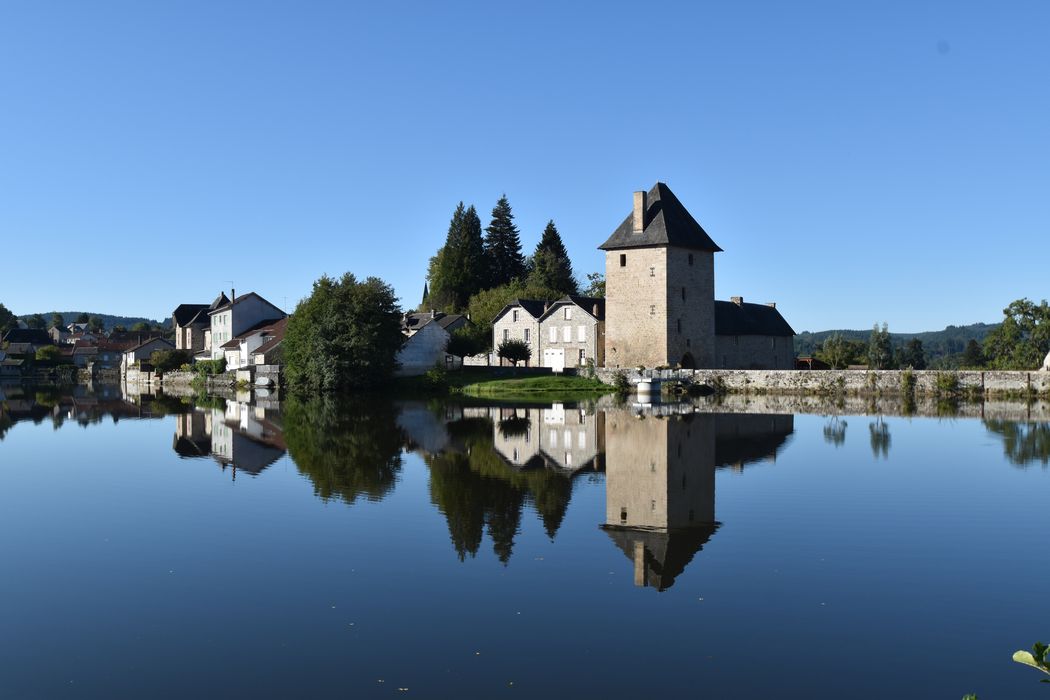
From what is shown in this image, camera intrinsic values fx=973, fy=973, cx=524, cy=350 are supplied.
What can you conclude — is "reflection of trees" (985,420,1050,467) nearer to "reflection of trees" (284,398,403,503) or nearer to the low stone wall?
"reflection of trees" (284,398,403,503)

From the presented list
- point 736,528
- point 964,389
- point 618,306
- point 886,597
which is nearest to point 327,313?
point 618,306

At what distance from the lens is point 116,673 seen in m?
7.04

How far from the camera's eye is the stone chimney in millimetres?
48844

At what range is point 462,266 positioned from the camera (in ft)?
258

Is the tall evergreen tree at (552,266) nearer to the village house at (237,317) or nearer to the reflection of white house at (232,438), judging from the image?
the village house at (237,317)

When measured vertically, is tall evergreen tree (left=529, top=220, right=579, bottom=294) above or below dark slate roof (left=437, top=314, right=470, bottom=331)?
above

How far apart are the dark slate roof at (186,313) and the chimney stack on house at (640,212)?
154 ft

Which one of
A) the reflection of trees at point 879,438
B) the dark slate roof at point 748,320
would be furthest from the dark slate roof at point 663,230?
the reflection of trees at point 879,438

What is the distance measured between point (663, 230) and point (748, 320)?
1036 cm

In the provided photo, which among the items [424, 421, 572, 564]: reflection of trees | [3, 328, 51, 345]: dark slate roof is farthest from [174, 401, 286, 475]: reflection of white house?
[3, 328, 51, 345]: dark slate roof

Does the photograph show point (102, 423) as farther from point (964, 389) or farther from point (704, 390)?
point (964, 389)

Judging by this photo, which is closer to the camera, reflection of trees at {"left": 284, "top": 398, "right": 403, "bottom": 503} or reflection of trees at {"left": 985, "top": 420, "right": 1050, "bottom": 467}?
reflection of trees at {"left": 284, "top": 398, "right": 403, "bottom": 503}

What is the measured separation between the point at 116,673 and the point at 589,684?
3416mm

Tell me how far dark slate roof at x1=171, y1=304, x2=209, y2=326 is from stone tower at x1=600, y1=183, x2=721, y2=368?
150ft
